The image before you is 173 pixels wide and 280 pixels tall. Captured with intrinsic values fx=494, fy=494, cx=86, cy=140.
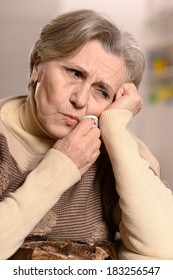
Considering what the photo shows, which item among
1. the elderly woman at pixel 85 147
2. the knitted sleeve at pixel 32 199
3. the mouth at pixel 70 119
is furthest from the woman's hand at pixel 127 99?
the knitted sleeve at pixel 32 199

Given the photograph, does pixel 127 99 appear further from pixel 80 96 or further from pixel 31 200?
pixel 31 200

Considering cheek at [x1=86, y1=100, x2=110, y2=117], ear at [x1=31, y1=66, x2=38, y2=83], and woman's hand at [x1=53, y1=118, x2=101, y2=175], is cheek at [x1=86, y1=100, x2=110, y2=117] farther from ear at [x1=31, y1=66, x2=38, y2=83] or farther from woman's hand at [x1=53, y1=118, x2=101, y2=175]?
ear at [x1=31, y1=66, x2=38, y2=83]

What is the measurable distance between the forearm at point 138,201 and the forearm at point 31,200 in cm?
12

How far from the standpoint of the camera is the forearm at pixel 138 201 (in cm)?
109

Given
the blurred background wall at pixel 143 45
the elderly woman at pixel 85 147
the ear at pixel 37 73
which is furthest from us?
the blurred background wall at pixel 143 45

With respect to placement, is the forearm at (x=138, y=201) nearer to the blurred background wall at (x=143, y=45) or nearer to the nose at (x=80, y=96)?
the nose at (x=80, y=96)

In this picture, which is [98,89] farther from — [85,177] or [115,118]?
[85,177]

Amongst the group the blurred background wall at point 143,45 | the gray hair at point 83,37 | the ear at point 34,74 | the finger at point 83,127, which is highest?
the gray hair at point 83,37

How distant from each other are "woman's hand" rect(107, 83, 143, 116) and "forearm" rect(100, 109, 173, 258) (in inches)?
2.7

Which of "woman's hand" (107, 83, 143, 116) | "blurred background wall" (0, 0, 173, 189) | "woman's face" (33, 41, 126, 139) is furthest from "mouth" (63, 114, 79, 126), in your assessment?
"blurred background wall" (0, 0, 173, 189)

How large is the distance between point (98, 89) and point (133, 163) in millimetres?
200

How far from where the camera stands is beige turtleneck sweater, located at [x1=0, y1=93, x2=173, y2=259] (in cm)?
100

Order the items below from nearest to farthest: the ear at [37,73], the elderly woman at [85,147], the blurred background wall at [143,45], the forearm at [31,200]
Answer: the forearm at [31,200], the elderly woman at [85,147], the ear at [37,73], the blurred background wall at [143,45]
